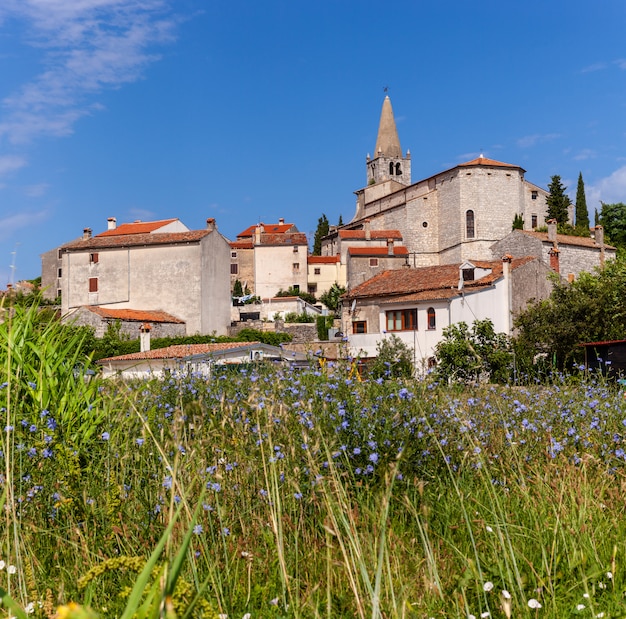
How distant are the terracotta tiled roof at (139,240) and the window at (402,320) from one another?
1560 cm

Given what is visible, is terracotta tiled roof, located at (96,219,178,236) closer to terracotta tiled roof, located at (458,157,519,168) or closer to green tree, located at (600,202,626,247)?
terracotta tiled roof, located at (458,157,519,168)

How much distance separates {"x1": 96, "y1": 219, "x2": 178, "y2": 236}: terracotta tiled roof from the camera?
59.5 m

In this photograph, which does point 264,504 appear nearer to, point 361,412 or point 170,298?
point 361,412

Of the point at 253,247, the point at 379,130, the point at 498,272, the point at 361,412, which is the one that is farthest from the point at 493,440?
the point at 379,130

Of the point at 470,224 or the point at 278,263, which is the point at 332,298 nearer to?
the point at 278,263

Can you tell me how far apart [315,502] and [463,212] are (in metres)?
66.8

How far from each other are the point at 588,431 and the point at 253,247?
69691 mm

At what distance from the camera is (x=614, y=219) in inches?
2849

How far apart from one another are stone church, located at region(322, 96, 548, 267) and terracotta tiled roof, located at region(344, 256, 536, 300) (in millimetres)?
26117

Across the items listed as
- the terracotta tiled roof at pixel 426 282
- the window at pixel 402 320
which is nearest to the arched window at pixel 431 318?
the terracotta tiled roof at pixel 426 282

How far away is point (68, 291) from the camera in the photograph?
A: 51.3m

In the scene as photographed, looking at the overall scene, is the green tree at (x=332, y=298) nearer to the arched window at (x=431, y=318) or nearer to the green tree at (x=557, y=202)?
the green tree at (x=557, y=202)

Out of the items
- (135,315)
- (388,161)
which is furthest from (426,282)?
(388,161)

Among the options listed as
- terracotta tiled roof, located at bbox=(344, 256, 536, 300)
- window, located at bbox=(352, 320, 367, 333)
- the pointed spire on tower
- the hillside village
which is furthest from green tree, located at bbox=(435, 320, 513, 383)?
the pointed spire on tower
